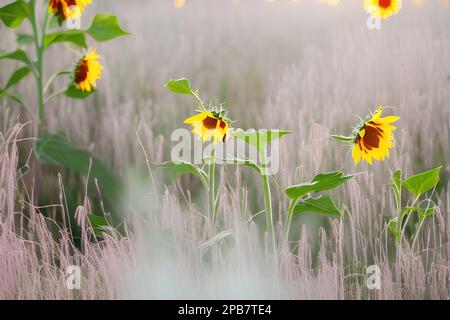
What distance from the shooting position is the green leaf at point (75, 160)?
1538 millimetres

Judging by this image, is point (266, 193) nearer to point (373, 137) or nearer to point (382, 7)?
point (373, 137)

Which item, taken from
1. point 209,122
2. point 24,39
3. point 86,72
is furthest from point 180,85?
point 24,39

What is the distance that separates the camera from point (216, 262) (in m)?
1.33

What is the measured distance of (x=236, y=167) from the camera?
5.01ft

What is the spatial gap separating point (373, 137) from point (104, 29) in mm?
678

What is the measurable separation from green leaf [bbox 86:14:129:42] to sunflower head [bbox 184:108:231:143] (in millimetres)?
424

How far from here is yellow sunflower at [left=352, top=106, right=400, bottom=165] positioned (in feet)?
4.28

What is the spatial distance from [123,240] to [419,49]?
884 millimetres

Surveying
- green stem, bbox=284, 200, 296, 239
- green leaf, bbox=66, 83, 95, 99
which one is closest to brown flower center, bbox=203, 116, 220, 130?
green stem, bbox=284, 200, 296, 239

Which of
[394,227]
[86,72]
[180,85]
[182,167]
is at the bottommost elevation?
[394,227]

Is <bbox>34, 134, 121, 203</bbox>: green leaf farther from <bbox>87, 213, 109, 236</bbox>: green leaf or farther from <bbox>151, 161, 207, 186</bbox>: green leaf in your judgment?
<bbox>151, 161, 207, 186</bbox>: green leaf

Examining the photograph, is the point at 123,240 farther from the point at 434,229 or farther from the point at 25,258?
the point at 434,229

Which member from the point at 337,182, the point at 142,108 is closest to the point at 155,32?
the point at 142,108

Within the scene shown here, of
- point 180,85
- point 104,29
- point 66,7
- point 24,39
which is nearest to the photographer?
point 180,85
